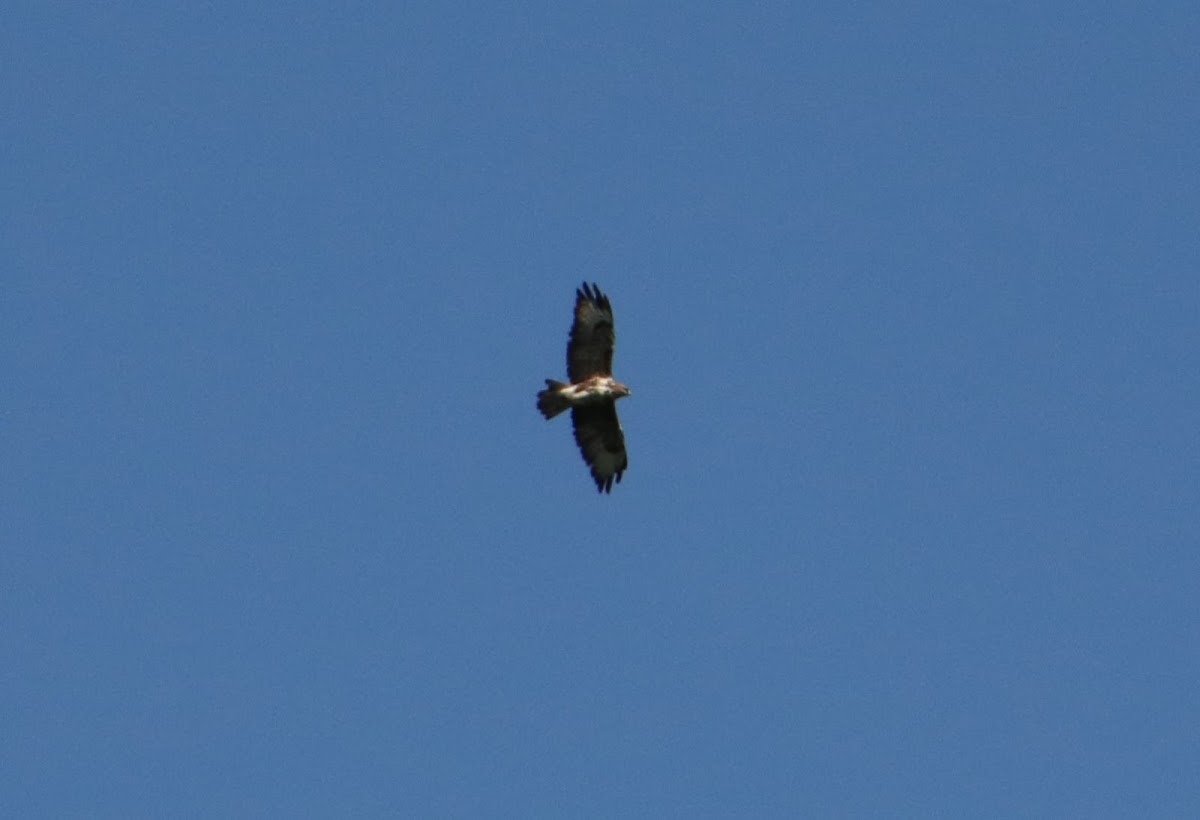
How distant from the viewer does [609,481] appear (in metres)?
41.2

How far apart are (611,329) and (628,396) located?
98 cm

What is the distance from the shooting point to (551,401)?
39.7 metres

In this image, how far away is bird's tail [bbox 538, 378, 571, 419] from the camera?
39688 millimetres

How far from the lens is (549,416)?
3978 centimetres

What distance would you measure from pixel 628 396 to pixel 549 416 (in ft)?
3.88

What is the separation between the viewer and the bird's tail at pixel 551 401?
39.7 m

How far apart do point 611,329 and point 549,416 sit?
1537 mm

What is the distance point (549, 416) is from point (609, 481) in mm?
1949

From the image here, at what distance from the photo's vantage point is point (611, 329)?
40031mm

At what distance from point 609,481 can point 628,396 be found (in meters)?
1.76

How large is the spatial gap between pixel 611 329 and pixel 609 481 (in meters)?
2.51
